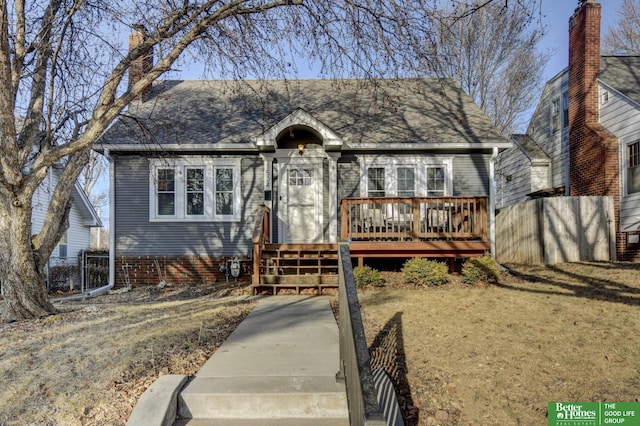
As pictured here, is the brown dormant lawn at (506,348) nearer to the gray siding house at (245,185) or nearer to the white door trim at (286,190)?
the white door trim at (286,190)

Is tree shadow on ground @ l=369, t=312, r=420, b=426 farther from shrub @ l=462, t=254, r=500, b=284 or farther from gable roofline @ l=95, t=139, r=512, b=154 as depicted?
gable roofline @ l=95, t=139, r=512, b=154

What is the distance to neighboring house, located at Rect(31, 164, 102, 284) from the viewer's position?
18.1 meters

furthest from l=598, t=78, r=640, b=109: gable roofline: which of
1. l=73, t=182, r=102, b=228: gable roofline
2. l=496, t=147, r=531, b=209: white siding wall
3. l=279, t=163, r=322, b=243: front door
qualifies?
l=73, t=182, r=102, b=228: gable roofline

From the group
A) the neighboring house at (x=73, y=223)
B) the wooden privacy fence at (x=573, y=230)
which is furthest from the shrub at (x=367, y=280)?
the neighboring house at (x=73, y=223)

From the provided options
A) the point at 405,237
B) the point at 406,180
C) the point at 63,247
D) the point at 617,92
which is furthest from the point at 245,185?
the point at 63,247

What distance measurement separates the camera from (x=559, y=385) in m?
3.64

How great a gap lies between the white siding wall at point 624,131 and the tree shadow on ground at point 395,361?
339 inches

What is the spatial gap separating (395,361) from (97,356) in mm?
3100

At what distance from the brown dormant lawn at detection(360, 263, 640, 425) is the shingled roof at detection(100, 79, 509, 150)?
185 inches

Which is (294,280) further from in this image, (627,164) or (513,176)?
(513,176)

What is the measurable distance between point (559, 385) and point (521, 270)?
7.22m

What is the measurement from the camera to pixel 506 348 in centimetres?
448

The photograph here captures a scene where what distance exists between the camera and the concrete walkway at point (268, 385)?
3.41 metres

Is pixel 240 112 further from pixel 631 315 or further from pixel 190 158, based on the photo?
pixel 631 315
